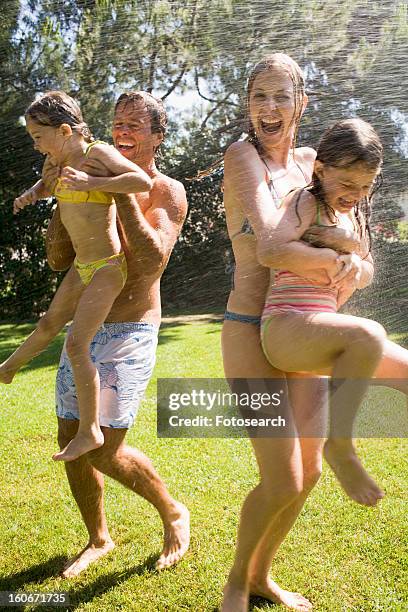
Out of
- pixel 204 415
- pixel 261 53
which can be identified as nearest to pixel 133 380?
pixel 204 415

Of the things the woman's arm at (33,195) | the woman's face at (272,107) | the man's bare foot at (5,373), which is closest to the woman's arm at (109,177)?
the woman's arm at (33,195)

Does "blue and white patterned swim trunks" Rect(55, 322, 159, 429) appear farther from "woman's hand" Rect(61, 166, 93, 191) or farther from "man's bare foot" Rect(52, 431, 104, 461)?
"woman's hand" Rect(61, 166, 93, 191)

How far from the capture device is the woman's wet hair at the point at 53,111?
127cm

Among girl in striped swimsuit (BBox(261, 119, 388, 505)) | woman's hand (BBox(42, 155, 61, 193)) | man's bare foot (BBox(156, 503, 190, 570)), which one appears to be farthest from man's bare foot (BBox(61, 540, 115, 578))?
Answer: woman's hand (BBox(42, 155, 61, 193))

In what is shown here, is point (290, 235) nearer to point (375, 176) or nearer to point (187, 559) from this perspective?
point (375, 176)

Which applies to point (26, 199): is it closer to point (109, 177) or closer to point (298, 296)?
point (109, 177)

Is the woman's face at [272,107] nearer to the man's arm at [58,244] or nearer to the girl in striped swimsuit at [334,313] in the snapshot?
the girl in striped swimsuit at [334,313]

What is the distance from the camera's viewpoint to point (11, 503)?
223 cm

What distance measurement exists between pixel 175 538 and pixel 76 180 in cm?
103

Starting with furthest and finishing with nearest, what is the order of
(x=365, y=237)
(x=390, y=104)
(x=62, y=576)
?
1. (x=390, y=104)
2. (x=62, y=576)
3. (x=365, y=237)

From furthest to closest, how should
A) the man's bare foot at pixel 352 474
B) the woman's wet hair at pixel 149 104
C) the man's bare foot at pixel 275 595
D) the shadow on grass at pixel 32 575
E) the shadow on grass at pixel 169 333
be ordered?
the shadow on grass at pixel 169 333 → the shadow on grass at pixel 32 575 → the man's bare foot at pixel 275 595 → the woman's wet hair at pixel 149 104 → the man's bare foot at pixel 352 474

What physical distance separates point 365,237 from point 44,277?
98cm

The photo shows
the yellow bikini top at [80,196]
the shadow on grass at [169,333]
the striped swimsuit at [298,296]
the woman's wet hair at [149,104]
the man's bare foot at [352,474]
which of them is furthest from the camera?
the shadow on grass at [169,333]

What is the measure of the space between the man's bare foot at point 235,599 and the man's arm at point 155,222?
704mm
